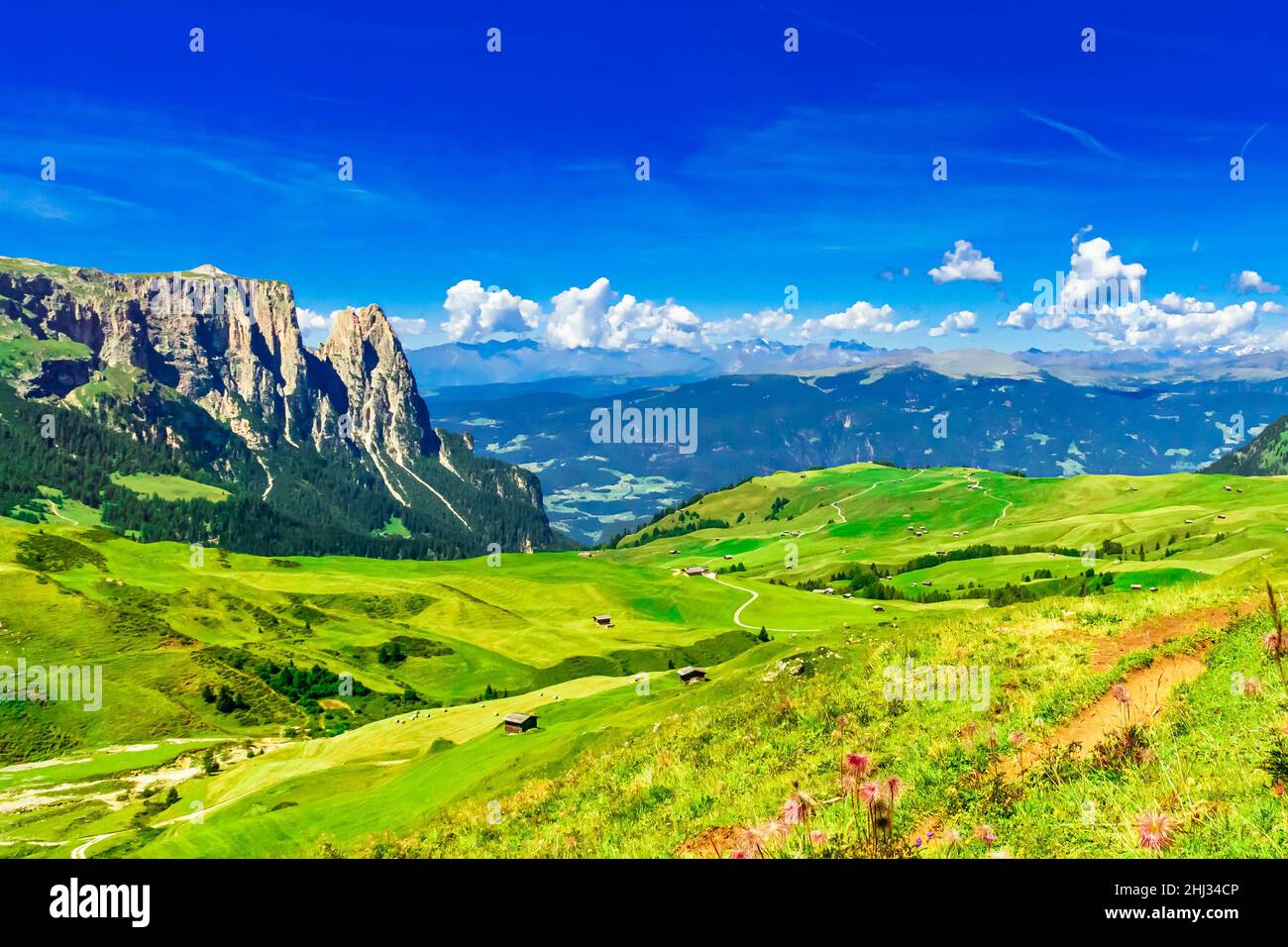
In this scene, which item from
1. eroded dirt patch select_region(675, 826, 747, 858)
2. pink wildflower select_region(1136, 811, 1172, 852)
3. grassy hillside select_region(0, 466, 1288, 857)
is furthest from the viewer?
eroded dirt patch select_region(675, 826, 747, 858)

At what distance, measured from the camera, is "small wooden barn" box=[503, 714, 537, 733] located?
251 feet

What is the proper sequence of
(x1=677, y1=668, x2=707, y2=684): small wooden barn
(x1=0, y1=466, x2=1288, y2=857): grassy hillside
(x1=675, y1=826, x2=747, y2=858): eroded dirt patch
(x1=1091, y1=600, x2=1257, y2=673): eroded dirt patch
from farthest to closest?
(x1=677, y1=668, x2=707, y2=684): small wooden barn, (x1=1091, y1=600, x2=1257, y2=673): eroded dirt patch, (x1=675, y1=826, x2=747, y2=858): eroded dirt patch, (x1=0, y1=466, x2=1288, y2=857): grassy hillside

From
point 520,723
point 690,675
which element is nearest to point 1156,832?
point 520,723

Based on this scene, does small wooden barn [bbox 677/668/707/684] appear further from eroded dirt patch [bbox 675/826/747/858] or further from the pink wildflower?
the pink wildflower

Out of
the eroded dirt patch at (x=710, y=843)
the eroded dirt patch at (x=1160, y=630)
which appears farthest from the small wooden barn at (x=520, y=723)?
the eroded dirt patch at (x=710, y=843)

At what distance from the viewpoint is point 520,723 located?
7744cm

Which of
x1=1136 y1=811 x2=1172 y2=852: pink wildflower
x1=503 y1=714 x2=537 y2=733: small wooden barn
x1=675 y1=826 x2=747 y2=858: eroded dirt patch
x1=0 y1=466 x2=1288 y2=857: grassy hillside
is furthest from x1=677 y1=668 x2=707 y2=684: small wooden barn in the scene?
x1=1136 y1=811 x2=1172 y2=852: pink wildflower

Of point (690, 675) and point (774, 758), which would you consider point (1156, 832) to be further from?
point (690, 675)

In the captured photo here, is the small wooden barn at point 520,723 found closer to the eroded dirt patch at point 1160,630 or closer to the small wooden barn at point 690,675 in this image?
the small wooden barn at point 690,675

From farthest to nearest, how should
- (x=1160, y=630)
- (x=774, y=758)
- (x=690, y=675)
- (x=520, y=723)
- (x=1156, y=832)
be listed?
(x=690, y=675) → (x=520, y=723) → (x=1160, y=630) → (x=774, y=758) → (x=1156, y=832)

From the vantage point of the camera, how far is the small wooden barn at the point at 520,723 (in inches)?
3017
